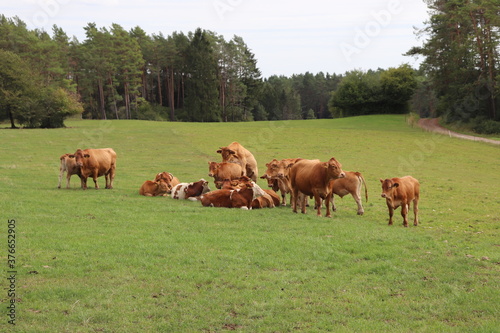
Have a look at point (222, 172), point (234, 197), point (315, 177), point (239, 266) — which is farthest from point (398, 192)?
point (222, 172)

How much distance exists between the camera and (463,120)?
58.7 meters

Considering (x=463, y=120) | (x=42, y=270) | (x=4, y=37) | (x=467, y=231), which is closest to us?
(x=42, y=270)

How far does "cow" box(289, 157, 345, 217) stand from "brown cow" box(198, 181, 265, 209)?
126 centimetres

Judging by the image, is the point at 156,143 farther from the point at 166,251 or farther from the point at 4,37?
the point at 4,37

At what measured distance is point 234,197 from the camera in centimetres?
1412

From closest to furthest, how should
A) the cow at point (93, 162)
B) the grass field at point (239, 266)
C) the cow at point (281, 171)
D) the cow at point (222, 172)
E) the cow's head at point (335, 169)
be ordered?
the grass field at point (239, 266)
the cow's head at point (335, 169)
the cow at point (281, 171)
the cow at point (222, 172)
the cow at point (93, 162)

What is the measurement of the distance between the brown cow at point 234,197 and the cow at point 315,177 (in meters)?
1.26

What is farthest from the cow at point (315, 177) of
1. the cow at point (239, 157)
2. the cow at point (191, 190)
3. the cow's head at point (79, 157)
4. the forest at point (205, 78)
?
the forest at point (205, 78)

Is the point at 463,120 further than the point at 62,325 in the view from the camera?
Yes

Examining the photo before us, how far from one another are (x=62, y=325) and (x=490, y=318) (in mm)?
5582

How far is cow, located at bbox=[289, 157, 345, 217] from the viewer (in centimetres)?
1255

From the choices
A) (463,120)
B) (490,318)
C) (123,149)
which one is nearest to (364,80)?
(463,120)

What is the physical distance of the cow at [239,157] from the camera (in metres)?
17.4

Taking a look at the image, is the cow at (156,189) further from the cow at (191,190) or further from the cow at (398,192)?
the cow at (398,192)
